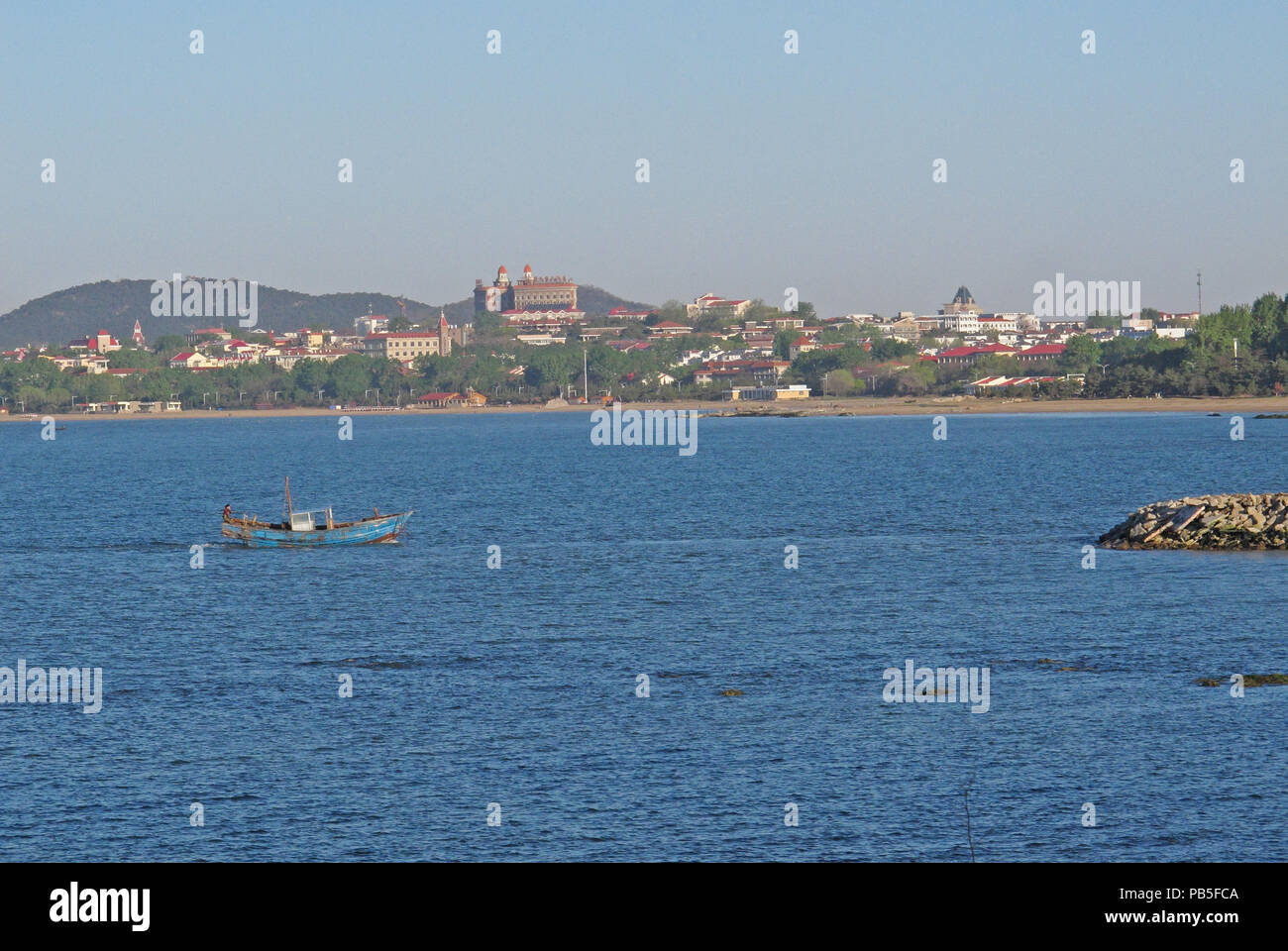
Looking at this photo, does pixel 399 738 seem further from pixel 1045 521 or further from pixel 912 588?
pixel 1045 521

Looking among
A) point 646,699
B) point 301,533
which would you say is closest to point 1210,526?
point 646,699

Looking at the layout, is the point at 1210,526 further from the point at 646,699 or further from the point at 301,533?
the point at 301,533

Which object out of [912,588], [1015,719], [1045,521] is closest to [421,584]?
[912,588]

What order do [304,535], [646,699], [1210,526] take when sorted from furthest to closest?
1. [304,535]
2. [1210,526]
3. [646,699]

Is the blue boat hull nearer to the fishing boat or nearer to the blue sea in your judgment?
the fishing boat

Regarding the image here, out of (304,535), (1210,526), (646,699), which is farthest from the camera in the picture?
(304,535)

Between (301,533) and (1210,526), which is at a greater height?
(1210,526)

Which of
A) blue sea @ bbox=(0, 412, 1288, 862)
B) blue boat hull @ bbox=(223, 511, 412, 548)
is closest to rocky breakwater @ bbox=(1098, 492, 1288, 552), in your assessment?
blue sea @ bbox=(0, 412, 1288, 862)
